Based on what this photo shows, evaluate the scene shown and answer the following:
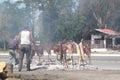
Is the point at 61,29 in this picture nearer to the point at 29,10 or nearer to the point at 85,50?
the point at 29,10

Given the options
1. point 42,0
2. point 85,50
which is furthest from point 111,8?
point 85,50

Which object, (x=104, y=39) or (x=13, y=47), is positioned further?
(x=104, y=39)

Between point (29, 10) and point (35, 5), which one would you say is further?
point (35, 5)

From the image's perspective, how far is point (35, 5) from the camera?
54125 millimetres

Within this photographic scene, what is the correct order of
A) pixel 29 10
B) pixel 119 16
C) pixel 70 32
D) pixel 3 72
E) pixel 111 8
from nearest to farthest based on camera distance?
pixel 3 72, pixel 29 10, pixel 111 8, pixel 70 32, pixel 119 16

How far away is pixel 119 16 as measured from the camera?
225ft

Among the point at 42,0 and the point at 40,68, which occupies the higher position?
the point at 42,0

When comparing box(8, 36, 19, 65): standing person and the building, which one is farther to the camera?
the building

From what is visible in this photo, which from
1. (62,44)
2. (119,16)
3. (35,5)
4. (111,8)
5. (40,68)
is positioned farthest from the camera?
(119,16)

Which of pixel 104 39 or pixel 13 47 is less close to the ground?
pixel 104 39

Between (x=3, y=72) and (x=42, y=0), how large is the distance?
45330 mm

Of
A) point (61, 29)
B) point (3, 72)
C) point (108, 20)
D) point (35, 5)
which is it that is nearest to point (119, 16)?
point (108, 20)

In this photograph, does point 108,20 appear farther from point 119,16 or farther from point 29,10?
point 29,10

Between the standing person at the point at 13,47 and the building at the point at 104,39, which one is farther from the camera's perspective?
the building at the point at 104,39
